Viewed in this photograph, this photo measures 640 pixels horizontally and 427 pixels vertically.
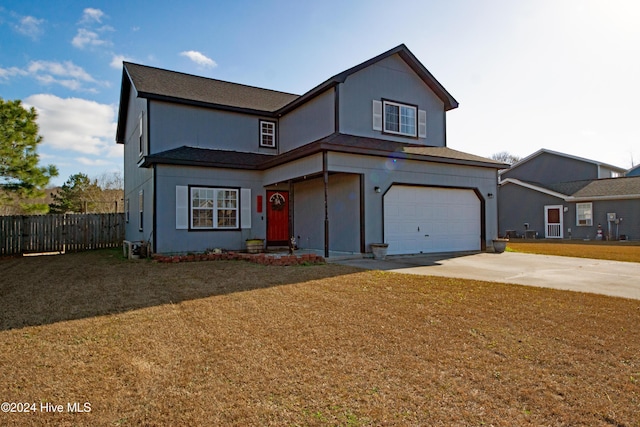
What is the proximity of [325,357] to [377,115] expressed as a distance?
36.9 feet

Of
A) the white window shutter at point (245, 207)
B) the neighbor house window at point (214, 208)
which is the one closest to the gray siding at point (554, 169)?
the white window shutter at point (245, 207)

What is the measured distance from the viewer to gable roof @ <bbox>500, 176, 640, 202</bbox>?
21797mm

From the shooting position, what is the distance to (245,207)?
14.1 metres

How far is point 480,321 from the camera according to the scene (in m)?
4.78

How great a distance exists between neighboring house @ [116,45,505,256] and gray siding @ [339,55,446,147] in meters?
0.04

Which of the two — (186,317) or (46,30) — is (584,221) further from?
(46,30)

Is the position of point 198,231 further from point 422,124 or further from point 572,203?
point 572,203

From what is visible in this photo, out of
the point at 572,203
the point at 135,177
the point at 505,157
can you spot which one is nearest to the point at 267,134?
the point at 135,177

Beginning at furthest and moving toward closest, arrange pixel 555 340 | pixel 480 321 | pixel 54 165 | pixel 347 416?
pixel 54 165 < pixel 480 321 < pixel 555 340 < pixel 347 416

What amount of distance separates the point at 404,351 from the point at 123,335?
3.08 m

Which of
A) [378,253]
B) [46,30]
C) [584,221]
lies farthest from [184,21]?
[584,221]

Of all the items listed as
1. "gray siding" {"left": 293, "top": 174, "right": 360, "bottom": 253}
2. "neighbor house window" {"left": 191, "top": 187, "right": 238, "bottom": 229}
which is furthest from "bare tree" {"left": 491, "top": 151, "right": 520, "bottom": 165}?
"neighbor house window" {"left": 191, "top": 187, "right": 238, "bottom": 229}

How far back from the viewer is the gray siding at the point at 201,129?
1366 centimetres

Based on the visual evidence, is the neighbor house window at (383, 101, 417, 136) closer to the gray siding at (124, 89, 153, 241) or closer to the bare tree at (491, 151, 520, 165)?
the gray siding at (124, 89, 153, 241)
